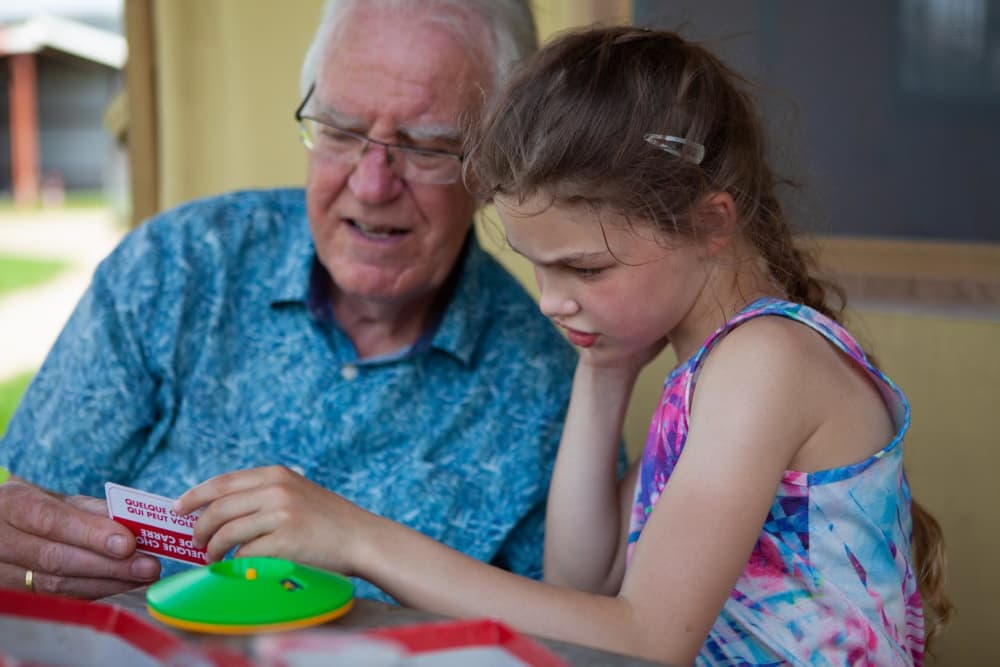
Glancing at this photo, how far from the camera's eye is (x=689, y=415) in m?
1.44

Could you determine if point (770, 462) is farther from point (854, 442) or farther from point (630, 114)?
point (630, 114)

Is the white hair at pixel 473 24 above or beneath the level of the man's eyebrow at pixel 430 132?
above

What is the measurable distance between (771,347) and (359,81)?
0.93 metres

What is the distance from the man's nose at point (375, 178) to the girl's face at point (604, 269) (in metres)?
0.44

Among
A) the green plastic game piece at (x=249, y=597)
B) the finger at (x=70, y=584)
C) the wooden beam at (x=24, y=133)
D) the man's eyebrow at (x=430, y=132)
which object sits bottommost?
the wooden beam at (x=24, y=133)

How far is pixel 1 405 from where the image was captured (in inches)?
235

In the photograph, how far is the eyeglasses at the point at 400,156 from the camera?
1944 mm

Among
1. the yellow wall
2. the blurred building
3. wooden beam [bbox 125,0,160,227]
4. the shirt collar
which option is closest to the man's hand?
the shirt collar

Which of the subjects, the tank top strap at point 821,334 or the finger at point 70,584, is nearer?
the tank top strap at point 821,334

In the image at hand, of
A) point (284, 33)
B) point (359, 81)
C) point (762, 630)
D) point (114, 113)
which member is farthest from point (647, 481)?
point (114, 113)

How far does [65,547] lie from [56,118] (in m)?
19.6

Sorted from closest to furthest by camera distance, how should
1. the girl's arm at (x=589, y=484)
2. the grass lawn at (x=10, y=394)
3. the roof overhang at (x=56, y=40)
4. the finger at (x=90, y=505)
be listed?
the finger at (x=90, y=505), the girl's arm at (x=589, y=484), the grass lawn at (x=10, y=394), the roof overhang at (x=56, y=40)

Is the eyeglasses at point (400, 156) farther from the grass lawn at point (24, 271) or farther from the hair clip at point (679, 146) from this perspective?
the grass lawn at point (24, 271)

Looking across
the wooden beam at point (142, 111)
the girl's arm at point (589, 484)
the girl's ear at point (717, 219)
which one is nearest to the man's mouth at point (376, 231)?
the girl's arm at point (589, 484)
